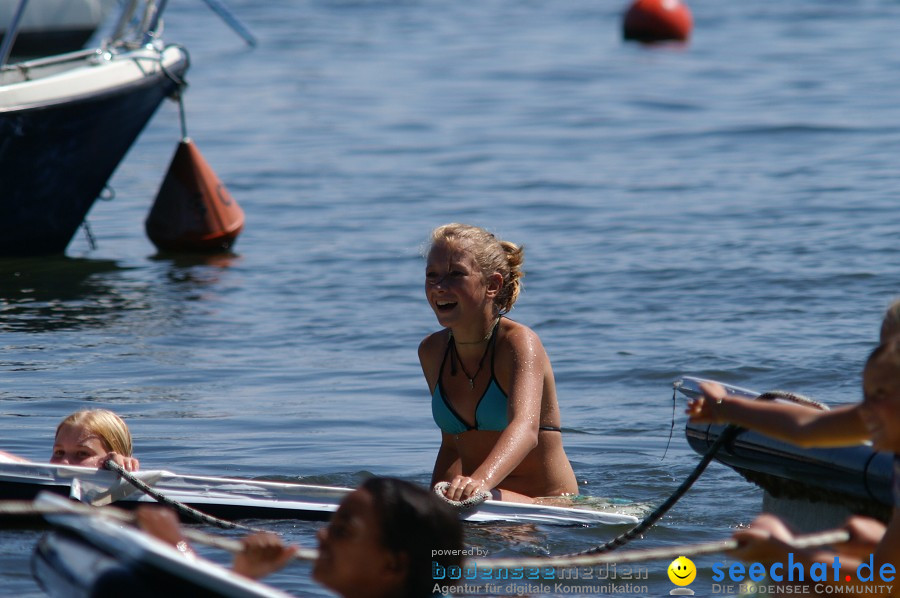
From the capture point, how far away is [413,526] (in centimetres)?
312

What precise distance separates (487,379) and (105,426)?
1421 millimetres

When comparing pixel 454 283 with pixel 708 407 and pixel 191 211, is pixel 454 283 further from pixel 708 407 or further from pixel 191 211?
pixel 191 211

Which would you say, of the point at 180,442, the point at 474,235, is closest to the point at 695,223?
the point at 180,442

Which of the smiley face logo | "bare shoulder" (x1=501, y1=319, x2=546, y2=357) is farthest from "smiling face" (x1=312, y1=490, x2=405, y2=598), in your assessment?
"bare shoulder" (x1=501, y1=319, x2=546, y2=357)

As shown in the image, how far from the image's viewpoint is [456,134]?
59.1 feet

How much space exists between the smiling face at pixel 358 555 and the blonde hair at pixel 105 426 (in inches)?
88.0

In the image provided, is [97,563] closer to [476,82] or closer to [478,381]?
[478,381]

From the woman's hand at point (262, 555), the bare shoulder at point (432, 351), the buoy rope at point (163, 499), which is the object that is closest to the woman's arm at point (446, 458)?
the bare shoulder at point (432, 351)

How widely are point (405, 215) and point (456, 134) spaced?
4883 millimetres

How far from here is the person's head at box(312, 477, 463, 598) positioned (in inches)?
123

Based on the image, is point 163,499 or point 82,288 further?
point 82,288

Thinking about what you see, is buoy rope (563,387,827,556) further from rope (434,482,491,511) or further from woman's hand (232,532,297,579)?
woman's hand (232,532,297,579)

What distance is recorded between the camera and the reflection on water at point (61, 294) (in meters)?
9.54

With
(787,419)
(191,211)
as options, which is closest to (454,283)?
(787,419)
